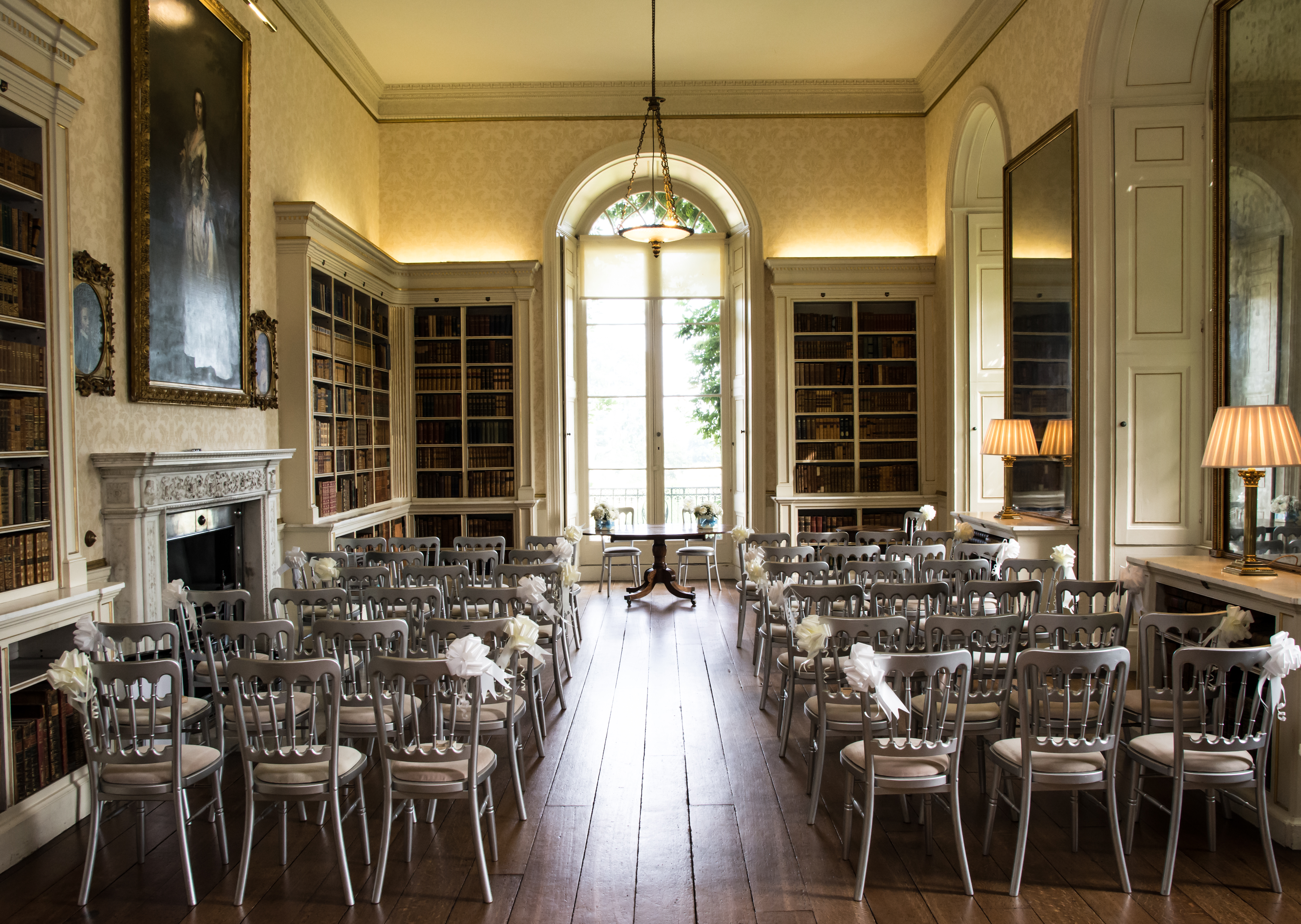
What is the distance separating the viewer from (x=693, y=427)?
10.2 meters

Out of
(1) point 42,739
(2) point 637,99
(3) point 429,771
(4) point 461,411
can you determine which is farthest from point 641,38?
(1) point 42,739

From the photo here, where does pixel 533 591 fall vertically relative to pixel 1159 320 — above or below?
below

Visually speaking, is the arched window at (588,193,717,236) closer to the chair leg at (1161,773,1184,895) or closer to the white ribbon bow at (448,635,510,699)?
the white ribbon bow at (448,635,510,699)

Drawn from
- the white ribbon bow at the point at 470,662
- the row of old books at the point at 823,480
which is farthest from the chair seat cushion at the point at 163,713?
the row of old books at the point at 823,480

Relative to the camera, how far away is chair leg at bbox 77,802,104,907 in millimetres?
3068

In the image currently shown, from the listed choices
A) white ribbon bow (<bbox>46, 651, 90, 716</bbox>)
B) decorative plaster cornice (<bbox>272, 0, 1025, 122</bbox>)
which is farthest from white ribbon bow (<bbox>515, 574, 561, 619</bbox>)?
decorative plaster cornice (<bbox>272, 0, 1025, 122</bbox>)

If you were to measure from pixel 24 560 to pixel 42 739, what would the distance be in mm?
776

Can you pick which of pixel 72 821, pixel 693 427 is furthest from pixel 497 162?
pixel 72 821

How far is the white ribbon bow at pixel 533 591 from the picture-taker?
4664mm

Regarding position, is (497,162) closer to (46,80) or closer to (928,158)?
(928,158)

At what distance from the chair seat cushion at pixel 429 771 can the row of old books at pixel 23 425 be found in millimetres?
2202

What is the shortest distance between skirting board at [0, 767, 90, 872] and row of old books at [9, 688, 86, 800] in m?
0.04

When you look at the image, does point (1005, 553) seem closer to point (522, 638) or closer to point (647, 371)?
point (522, 638)

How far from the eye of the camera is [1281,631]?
3.59 metres
